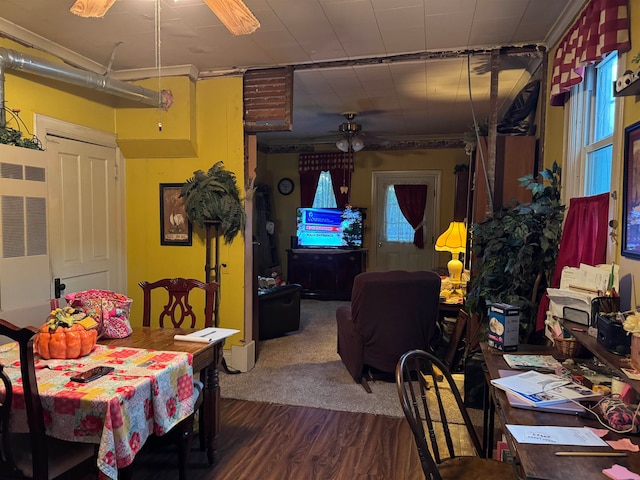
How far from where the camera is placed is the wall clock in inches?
299

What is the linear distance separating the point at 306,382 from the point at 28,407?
240 centimetres

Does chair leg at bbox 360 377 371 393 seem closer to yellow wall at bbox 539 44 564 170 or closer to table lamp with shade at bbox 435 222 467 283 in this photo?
table lamp with shade at bbox 435 222 467 283

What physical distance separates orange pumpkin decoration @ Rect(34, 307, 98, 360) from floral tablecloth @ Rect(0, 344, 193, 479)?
34 mm

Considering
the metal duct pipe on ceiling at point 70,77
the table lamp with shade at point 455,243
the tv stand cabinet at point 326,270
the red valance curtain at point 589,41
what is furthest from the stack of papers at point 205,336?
the tv stand cabinet at point 326,270

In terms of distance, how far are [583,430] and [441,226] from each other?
5.68 m

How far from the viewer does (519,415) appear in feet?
5.03

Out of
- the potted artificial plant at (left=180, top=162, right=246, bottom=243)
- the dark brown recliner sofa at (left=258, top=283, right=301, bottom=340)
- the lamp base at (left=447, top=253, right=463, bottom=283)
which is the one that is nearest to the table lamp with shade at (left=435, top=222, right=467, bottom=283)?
the lamp base at (left=447, top=253, right=463, bottom=283)

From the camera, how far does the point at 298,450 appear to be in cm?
264

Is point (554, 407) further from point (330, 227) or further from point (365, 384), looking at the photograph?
point (330, 227)

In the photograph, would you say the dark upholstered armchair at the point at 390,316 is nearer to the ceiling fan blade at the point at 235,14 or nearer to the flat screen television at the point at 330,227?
the ceiling fan blade at the point at 235,14

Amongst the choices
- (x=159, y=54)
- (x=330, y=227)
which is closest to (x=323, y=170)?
(x=330, y=227)

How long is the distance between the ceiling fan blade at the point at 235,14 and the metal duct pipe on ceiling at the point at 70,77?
1.69 meters

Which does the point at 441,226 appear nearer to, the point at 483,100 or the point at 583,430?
the point at 483,100

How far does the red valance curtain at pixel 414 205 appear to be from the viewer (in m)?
6.96
